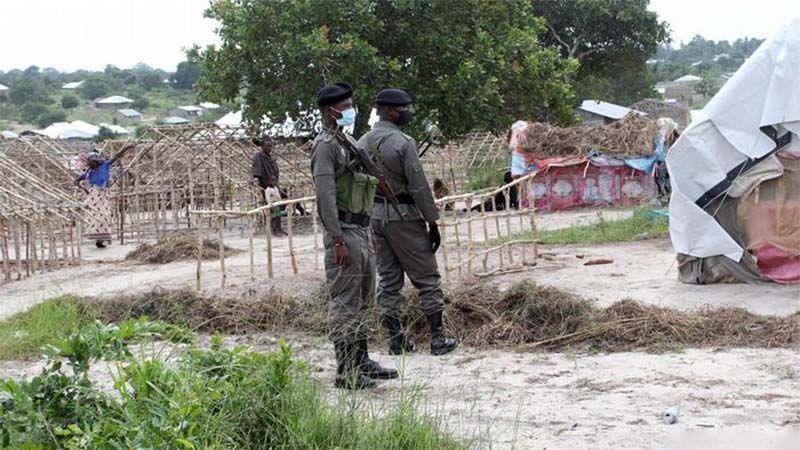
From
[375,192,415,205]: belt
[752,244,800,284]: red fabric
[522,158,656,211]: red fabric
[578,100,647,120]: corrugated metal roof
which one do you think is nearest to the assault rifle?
[375,192,415,205]: belt

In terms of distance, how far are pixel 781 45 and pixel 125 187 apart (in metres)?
13.4

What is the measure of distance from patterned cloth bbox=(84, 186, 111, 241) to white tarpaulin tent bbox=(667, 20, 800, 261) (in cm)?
1015

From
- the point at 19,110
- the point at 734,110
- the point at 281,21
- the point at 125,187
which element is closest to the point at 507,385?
the point at 734,110

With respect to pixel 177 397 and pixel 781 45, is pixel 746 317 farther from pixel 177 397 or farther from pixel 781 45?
pixel 177 397

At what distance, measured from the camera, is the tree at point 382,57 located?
51.3ft

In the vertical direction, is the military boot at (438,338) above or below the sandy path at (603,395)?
above

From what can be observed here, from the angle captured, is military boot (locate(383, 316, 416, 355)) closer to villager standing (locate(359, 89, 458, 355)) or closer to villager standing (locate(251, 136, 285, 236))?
villager standing (locate(359, 89, 458, 355))

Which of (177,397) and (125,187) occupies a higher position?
(125,187)

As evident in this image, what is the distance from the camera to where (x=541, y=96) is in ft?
56.0

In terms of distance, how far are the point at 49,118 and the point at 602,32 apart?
138 ft

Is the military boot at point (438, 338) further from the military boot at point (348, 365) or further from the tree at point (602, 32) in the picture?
the tree at point (602, 32)

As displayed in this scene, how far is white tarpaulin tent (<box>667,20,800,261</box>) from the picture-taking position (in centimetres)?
950

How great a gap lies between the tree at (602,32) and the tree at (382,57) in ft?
55.4

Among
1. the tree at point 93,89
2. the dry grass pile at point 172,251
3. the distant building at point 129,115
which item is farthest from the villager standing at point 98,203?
the tree at point 93,89
